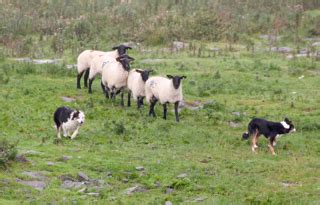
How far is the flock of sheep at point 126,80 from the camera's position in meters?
21.8

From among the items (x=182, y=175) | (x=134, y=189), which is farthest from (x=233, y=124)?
(x=134, y=189)

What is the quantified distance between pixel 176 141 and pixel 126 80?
18.4 feet

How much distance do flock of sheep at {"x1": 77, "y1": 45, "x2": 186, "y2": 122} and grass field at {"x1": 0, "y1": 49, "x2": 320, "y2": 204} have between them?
542 mm

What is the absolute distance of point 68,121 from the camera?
18.3 m

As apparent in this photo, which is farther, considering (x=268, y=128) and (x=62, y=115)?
(x=62, y=115)

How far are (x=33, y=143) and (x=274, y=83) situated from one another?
1279cm

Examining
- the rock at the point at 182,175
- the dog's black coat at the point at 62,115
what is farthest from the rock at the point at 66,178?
the dog's black coat at the point at 62,115

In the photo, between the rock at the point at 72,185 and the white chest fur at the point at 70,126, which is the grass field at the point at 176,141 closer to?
the rock at the point at 72,185

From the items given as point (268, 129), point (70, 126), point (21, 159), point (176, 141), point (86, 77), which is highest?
point (86, 77)

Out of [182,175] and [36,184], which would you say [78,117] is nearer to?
[182,175]

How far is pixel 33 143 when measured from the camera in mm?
17328

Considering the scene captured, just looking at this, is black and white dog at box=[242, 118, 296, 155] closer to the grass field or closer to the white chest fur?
the grass field

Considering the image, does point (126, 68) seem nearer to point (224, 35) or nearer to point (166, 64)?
point (166, 64)

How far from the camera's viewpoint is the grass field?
13648mm
